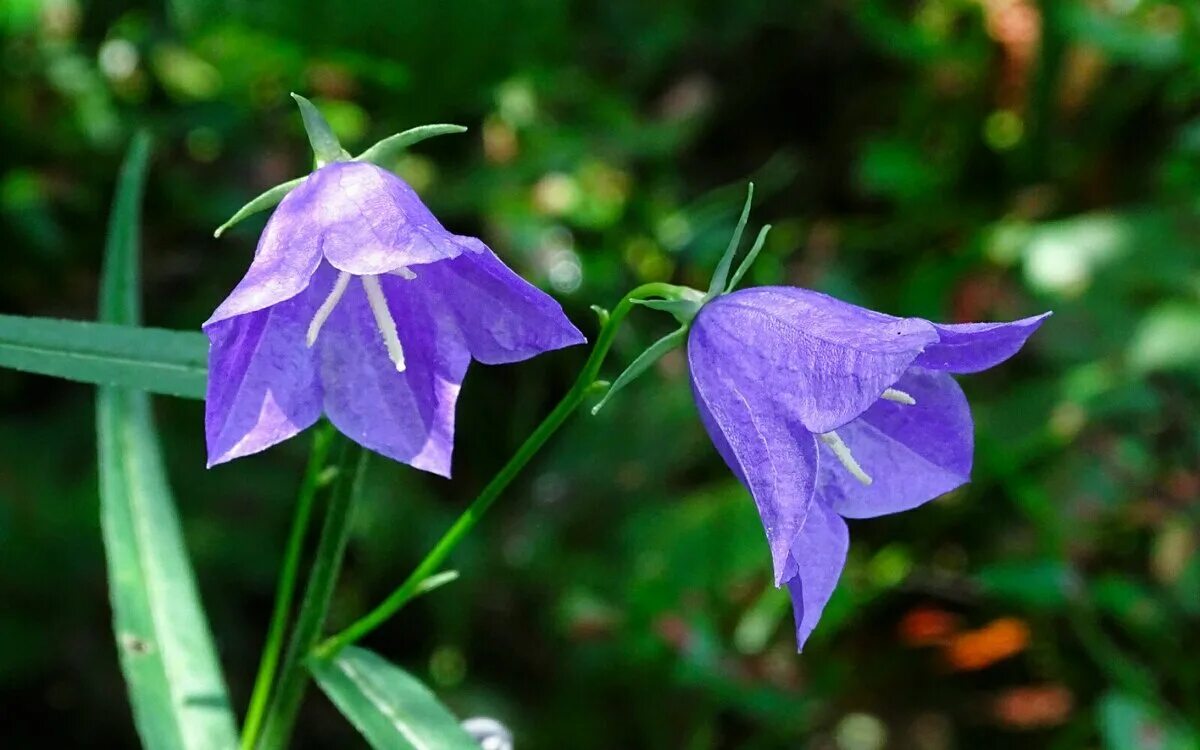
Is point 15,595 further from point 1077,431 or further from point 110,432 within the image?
point 1077,431

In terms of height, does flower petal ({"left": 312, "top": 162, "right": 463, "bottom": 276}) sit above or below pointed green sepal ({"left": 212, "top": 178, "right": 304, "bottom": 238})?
below

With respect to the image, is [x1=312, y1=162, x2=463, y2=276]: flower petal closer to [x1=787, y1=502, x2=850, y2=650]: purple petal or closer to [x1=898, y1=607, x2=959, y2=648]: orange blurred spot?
[x1=787, y1=502, x2=850, y2=650]: purple petal

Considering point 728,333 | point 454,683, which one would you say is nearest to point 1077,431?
point 454,683

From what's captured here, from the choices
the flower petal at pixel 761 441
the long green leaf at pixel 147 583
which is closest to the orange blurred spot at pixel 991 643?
the flower petal at pixel 761 441

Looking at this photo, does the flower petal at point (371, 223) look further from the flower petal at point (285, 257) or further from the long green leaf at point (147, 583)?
the long green leaf at point (147, 583)

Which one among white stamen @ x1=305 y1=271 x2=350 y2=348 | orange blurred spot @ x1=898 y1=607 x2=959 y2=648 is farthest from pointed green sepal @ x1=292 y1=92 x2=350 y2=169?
orange blurred spot @ x1=898 y1=607 x2=959 y2=648

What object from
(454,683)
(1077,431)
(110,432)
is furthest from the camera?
(1077,431)
